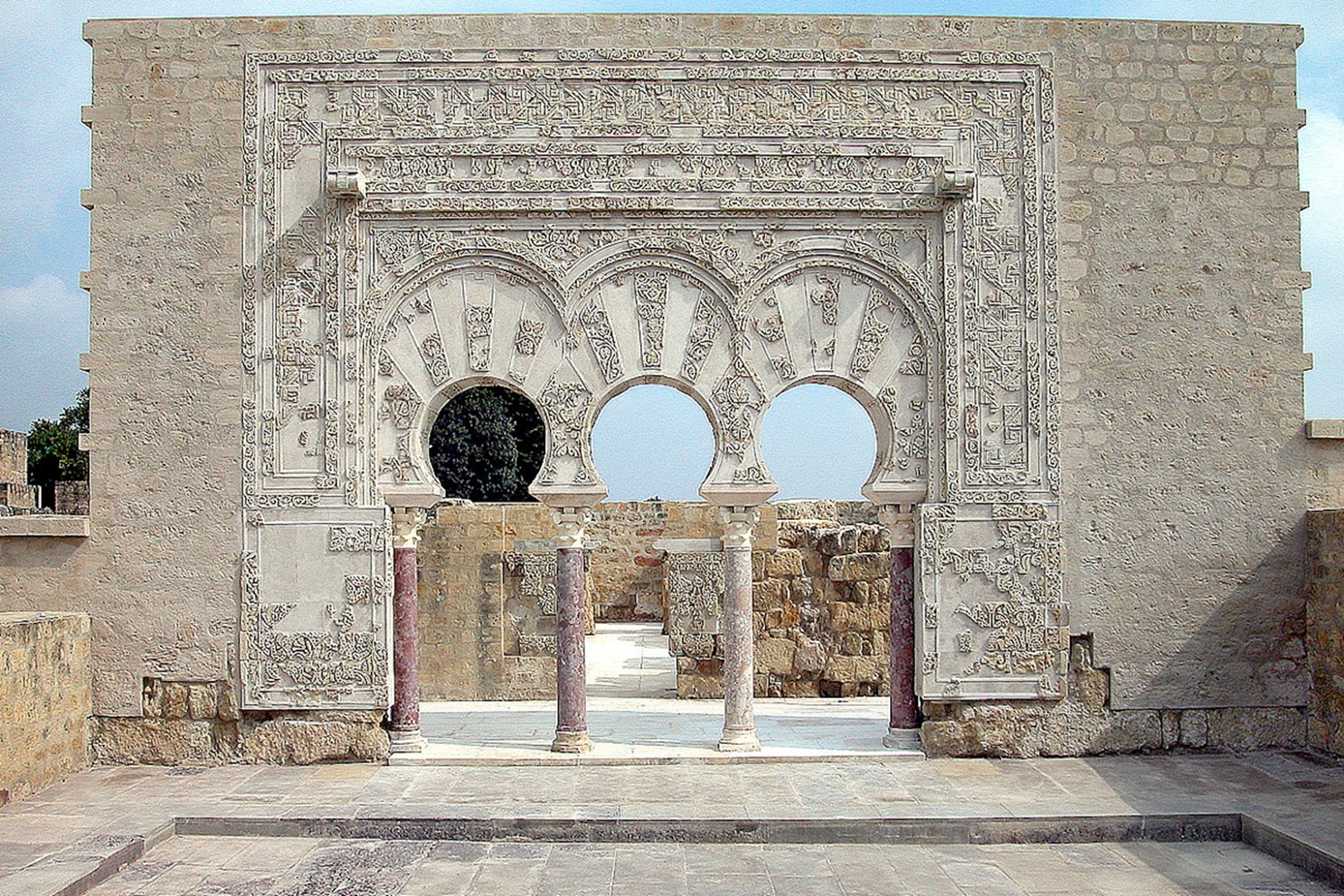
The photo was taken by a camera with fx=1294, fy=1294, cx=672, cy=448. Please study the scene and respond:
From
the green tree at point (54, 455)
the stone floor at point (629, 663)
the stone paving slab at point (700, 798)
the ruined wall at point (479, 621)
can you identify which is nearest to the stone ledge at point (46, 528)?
the stone paving slab at point (700, 798)

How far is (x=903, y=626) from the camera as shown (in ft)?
28.9

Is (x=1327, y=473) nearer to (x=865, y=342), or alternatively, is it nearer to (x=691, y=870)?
(x=865, y=342)

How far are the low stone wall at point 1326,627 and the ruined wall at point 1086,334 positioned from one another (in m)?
0.12

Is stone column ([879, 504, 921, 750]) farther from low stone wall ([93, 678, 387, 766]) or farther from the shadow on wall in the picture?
low stone wall ([93, 678, 387, 766])

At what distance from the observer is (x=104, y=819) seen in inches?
280

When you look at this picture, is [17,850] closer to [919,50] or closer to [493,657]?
[493,657]

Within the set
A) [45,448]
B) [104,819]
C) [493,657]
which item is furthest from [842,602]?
[45,448]

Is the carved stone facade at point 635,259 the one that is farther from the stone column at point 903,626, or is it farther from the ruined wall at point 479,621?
the ruined wall at point 479,621

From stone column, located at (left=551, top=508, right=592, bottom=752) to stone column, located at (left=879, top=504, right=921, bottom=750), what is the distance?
2068 millimetres

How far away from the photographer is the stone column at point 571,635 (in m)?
8.61

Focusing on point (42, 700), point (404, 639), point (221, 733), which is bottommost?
point (221, 733)

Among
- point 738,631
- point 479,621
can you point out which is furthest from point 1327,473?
point 479,621

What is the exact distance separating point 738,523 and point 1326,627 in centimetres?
391

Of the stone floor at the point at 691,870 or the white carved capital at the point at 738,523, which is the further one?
the white carved capital at the point at 738,523
